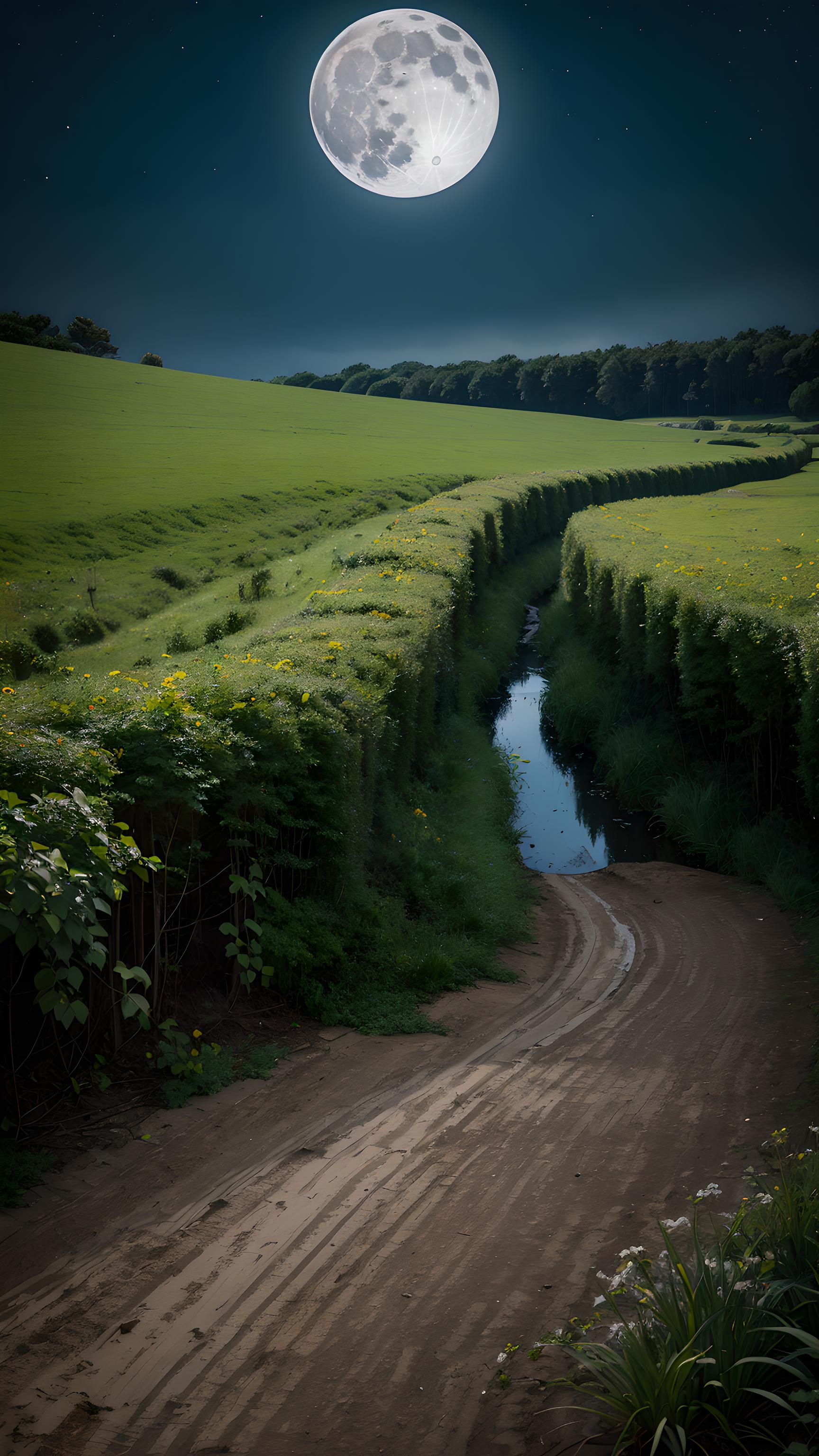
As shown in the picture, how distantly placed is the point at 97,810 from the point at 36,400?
35.2 m

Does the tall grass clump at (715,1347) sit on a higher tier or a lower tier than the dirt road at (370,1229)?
higher

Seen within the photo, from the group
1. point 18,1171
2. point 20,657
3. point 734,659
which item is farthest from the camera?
point 20,657

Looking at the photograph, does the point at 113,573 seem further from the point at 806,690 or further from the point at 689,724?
the point at 806,690

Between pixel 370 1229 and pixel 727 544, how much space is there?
713 inches

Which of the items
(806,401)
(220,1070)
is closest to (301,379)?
(806,401)

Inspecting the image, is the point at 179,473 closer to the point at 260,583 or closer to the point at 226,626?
the point at 260,583

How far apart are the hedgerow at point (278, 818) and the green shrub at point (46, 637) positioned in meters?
9.36

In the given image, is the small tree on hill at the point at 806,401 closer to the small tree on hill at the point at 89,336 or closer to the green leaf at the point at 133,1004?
the small tree on hill at the point at 89,336

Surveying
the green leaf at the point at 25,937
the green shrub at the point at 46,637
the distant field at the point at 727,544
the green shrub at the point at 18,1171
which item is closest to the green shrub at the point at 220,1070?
the green shrub at the point at 18,1171

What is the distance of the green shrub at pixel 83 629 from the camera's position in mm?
18750

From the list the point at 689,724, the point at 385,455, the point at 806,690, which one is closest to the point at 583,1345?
the point at 806,690

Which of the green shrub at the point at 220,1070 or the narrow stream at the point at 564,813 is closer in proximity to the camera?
the green shrub at the point at 220,1070

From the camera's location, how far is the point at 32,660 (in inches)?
664

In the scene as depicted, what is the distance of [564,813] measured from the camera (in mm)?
13492
